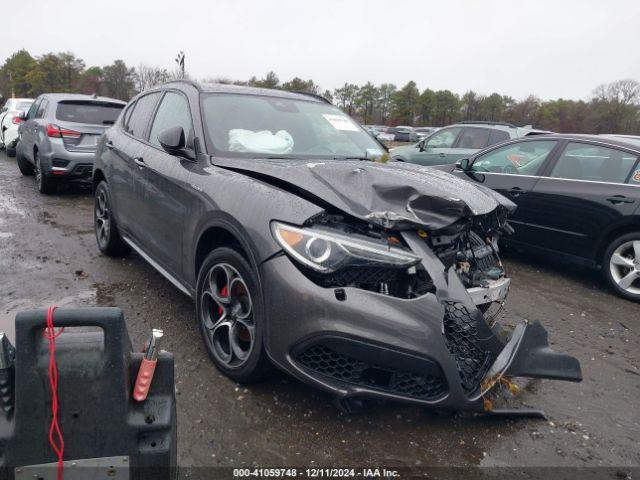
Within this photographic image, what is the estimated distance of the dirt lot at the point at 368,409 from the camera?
241 centimetres

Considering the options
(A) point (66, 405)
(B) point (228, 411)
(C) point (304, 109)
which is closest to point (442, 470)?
(B) point (228, 411)

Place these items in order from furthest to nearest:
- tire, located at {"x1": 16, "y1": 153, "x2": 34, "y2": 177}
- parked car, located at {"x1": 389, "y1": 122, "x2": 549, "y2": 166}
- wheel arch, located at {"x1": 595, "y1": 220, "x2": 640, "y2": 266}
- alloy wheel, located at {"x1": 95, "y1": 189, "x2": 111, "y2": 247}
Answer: tire, located at {"x1": 16, "y1": 153, "x2": 34, "y2": 177}
parked car, located at {"x1": 389, "y1": 122, "x2": 549, "y2": 166}
alloy wheel, located at {"x1": 95, "y1": 189, "x2": 111, "y2": 247}
wheel arch, located at {"x1": 595, "y1": 220, "x2": 640, "y2": 266}

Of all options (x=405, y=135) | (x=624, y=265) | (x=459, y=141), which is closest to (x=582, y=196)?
(x=624, y=265)

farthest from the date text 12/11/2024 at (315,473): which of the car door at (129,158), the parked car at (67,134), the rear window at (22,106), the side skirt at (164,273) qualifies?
the rear window at (22,106)

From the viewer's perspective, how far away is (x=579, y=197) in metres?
5.06

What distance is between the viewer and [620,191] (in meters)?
4.80

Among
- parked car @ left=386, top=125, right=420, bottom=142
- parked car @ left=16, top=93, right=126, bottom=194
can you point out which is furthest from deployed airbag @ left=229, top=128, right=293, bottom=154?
parked car @ left=386, top=125, right=420, bottom=142

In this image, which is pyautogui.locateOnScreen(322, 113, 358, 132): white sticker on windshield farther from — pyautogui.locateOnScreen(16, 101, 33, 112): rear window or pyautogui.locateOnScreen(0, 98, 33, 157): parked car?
pyautogui.locateOnScreen(16, 101, 33, 112): rear window

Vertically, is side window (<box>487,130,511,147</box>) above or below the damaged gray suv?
above

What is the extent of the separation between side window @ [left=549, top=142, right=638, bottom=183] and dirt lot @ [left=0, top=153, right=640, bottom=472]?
50.3 inches

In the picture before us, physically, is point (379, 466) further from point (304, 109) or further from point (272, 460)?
point (304, 109)

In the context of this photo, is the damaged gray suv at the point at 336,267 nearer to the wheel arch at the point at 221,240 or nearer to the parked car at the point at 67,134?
the wheel arch at the point at 221,240

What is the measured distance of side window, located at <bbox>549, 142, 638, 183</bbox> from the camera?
192 inches

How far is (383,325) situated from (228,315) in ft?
3.42
